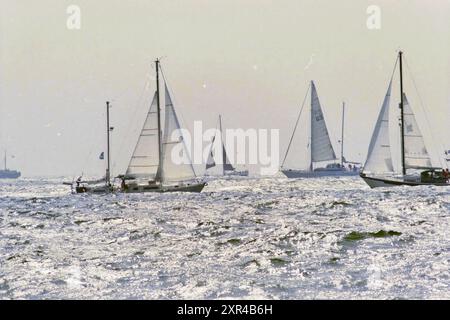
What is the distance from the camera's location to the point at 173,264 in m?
14.8

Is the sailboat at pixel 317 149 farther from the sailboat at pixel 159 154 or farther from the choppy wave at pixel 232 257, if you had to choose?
the choppy wave at pixel 232 257

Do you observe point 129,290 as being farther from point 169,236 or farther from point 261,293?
point 169,236

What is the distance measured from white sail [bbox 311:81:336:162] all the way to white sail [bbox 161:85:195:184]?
38.6m

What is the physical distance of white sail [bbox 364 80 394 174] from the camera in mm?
60000

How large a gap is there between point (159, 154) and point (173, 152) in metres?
1.35

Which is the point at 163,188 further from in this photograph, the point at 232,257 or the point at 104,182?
the point at 232,257

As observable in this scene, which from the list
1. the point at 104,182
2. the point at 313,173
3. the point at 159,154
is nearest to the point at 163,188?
the point at 159,154

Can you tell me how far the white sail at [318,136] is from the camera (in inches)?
3585

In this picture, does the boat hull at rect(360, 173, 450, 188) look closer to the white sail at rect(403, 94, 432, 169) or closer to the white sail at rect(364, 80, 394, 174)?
the white sail at rect(364, 80, 394, 174)

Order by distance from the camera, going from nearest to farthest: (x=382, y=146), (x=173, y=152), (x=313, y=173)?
(x=173, y=152)
(x=382, y=146)
(x=313, y=173)

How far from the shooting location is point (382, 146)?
60312 mm

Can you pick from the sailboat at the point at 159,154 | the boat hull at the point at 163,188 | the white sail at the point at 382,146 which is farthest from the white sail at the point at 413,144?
the sailboat at the point at 159,154

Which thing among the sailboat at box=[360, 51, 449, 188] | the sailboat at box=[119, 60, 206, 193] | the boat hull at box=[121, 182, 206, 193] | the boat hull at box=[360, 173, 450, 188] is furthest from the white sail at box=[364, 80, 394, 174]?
the sailboat at box=[119, 60, 206, 193]
